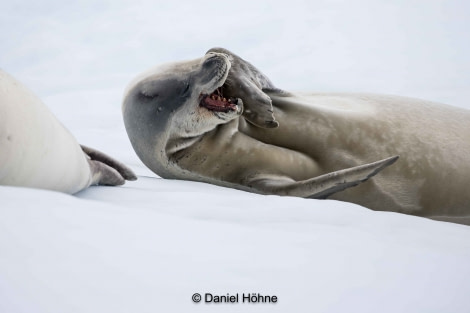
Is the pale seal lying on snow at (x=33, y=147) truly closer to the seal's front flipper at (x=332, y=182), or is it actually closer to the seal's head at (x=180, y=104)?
the seal's head at (x=180, y=104)

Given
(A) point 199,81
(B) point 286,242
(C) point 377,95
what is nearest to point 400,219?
(B) point 286,242

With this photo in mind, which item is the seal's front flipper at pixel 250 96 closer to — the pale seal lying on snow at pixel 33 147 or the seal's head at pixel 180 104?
the seal's head at pixel 180 104

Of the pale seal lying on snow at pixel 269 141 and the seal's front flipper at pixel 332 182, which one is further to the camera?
the pale seal lying on snow at pixel 269 141

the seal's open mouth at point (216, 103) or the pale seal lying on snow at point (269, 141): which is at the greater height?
the seal's open mouth at point (216, 103)

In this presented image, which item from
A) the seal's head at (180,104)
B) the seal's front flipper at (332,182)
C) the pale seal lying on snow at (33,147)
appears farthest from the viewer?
the seal's head at (180,104)

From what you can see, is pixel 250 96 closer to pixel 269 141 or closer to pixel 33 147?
pixel 269 141

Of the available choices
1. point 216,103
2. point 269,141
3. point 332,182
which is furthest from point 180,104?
point 332,182

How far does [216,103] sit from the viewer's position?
2648mm

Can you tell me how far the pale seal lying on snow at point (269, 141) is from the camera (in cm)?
262

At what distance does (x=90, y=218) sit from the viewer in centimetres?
112

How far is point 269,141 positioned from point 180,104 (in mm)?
482

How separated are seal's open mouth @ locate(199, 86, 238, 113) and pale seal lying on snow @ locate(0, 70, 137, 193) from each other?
76 cm

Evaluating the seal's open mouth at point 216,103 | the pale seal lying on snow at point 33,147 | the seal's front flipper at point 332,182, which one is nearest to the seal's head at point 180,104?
the seal's open mouth at point 216,103

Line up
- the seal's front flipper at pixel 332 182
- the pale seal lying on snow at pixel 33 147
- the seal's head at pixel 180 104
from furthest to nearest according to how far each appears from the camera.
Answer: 1. the seal's head at pixel 180 104
2. the seal's front flipper at pixel 332 182
3. the pale seal lying on snow at pixel 33 147
